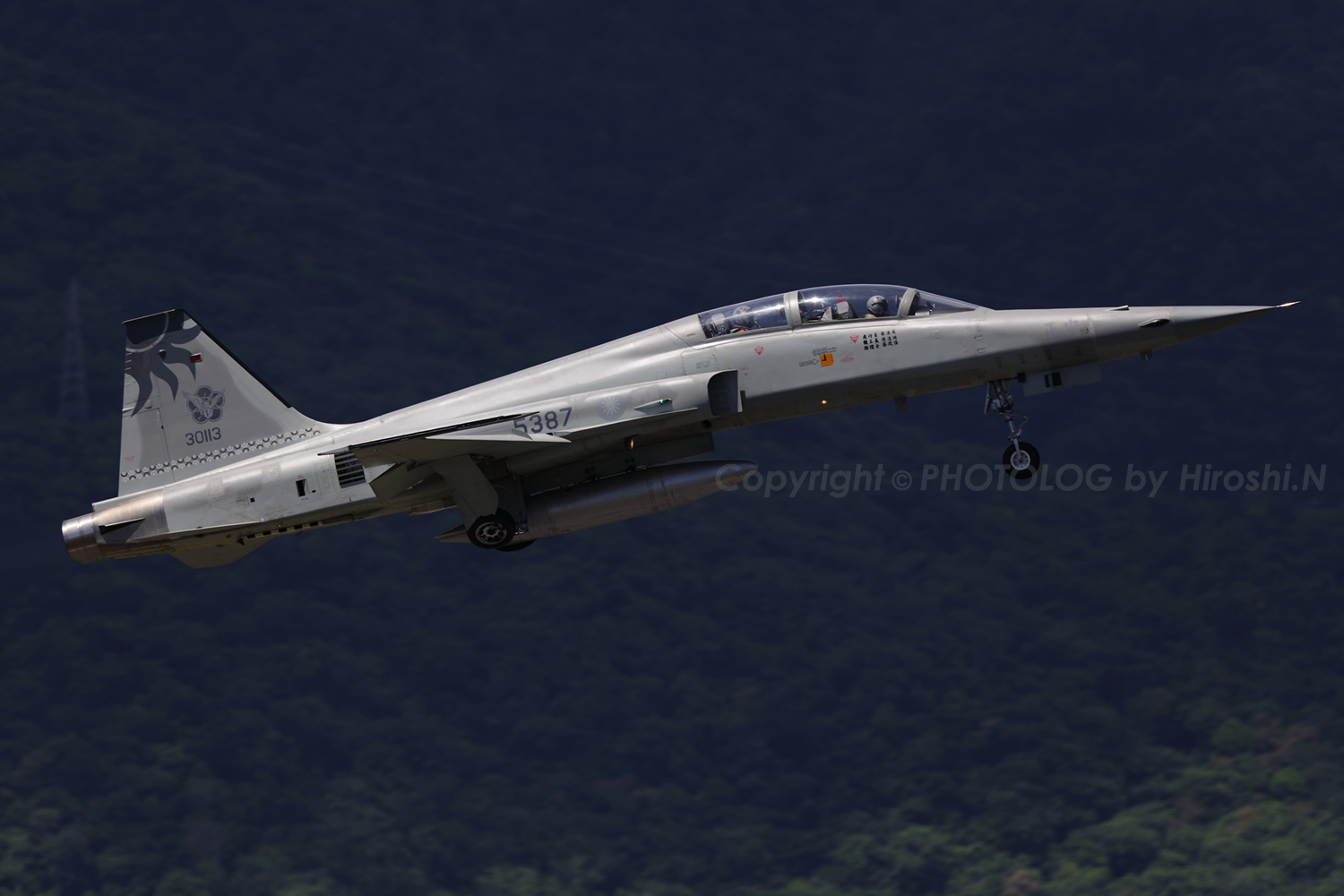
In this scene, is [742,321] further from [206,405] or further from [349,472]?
[206,405]

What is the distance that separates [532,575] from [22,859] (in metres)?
34.4

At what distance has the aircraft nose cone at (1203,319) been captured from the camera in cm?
2377

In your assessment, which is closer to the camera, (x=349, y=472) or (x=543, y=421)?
(x=543, y=421)

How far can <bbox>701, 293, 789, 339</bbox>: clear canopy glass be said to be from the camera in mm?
25906

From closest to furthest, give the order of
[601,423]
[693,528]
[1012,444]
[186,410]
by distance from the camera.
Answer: [1012,444] < [601,423] < [186,410] < [693,528]

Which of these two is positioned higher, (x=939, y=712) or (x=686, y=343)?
(x=686, y=343)

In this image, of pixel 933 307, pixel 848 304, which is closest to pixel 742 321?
pixel 848 304

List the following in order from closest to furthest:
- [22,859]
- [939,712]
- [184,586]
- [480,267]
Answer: [22,859]
[939,712]
[184,586]
[480,267]

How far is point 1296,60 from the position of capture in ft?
461

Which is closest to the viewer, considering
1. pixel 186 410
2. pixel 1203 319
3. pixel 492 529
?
pixel 1203 319

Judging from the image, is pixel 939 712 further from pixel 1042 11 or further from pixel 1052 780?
pixel 1042 11

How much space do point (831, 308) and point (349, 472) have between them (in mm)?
8935

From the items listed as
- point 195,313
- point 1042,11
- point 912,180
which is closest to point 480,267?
point 195,313

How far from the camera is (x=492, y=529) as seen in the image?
26297 millimetres
